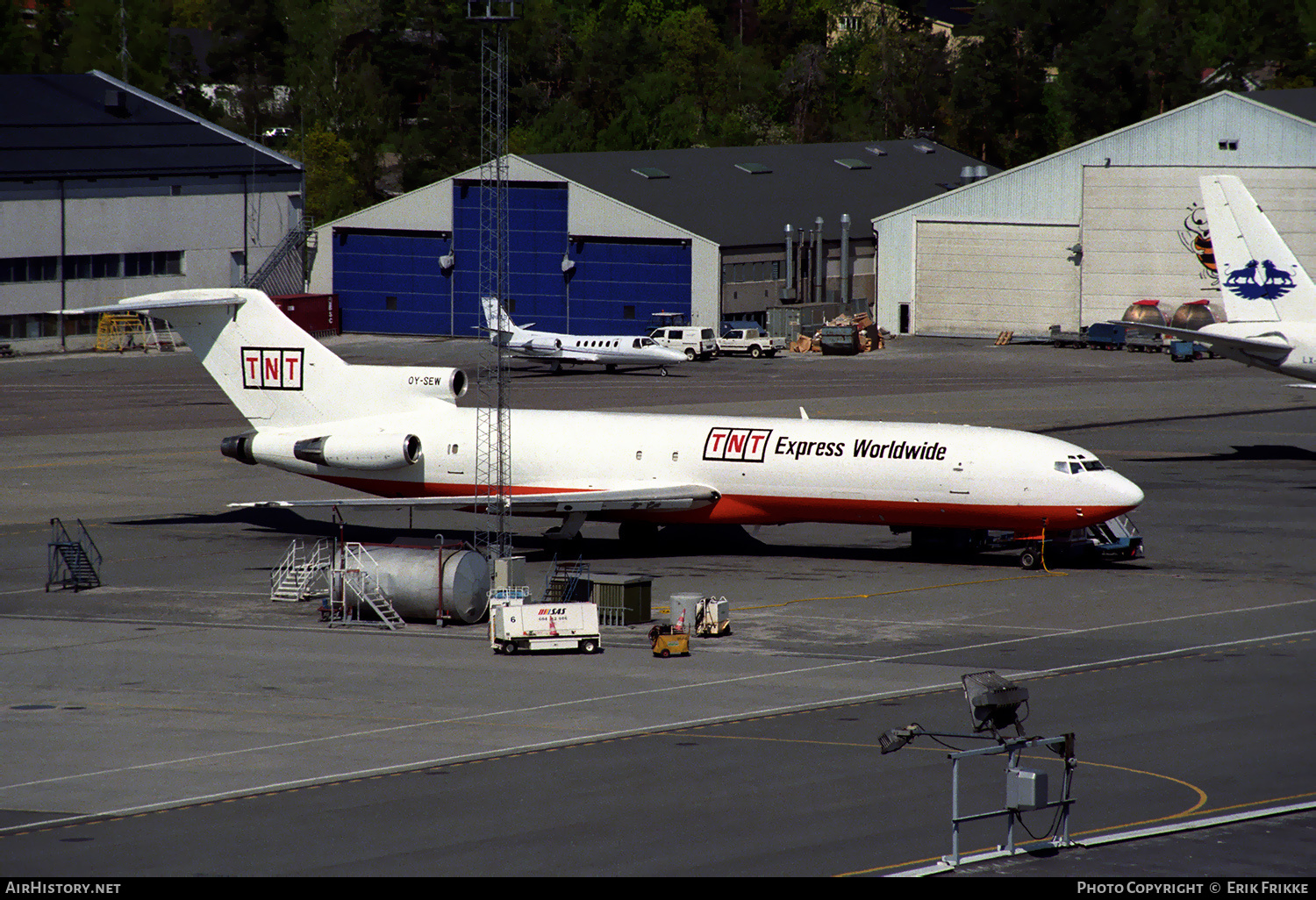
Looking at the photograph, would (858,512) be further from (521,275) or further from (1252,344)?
(521,275)

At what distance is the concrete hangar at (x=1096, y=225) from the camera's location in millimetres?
112375

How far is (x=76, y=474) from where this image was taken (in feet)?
232

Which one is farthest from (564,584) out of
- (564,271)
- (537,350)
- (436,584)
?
(564,271)

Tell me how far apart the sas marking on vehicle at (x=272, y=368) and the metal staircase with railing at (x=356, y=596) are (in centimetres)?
1362

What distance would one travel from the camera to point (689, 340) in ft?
386

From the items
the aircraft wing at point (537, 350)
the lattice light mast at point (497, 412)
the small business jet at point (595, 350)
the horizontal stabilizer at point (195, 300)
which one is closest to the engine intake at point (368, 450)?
the lattice light mast at point (497, 412)

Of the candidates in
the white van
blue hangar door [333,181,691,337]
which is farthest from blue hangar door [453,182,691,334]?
the white van

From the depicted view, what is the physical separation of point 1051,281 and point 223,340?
78135 millimetres

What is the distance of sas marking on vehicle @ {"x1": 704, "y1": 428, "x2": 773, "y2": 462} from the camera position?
52.8 meters

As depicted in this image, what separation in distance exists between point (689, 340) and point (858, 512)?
219 feet

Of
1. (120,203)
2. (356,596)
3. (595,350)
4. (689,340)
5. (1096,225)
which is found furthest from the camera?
(120,203)

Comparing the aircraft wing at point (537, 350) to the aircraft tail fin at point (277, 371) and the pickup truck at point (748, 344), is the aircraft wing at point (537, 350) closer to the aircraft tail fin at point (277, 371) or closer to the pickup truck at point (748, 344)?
the pickup truck at point (748, 344)

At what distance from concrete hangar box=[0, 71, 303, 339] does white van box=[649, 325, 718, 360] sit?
3342 centimetres

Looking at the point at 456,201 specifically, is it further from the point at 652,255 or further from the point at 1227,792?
the point at 1227,792
